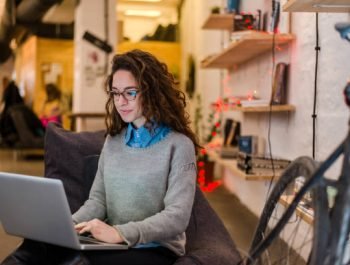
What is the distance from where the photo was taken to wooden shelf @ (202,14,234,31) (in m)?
4.66

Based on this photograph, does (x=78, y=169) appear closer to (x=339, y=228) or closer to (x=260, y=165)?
(x=339, y=228)

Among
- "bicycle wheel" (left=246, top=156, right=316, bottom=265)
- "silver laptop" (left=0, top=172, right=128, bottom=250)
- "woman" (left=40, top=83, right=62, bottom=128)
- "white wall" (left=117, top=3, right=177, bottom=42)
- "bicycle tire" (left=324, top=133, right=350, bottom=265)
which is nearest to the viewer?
"bicycle tire" (left=324, top=133, right=350, bottom=265)

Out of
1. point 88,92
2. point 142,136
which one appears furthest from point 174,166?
point 88,92

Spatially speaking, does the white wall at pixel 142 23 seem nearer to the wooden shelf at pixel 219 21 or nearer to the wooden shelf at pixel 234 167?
the wooden shelf at pixel 219 21

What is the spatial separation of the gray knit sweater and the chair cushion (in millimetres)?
334

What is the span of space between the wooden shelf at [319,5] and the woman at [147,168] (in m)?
0.55

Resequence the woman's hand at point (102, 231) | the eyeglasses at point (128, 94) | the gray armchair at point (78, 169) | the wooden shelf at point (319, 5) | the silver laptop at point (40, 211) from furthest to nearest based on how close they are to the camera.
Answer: the gray armchair at point (78, 169)
the wooden shelf at point (319, 5)
the eyeglasses at point (128, 94)
the woman's hand at point (102, 231)
the silver laptop at point (40, 211)

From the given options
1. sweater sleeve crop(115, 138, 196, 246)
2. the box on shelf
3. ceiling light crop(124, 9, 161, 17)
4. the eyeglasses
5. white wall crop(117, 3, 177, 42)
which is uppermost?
ceiling light crop(124, 9, 161, 17)

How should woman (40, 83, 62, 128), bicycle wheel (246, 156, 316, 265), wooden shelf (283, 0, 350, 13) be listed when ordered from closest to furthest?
1. bicycle wheel (246, 156, 316, 265)
2. wooden shelf (283, 0, 350, 13)
3. woman (40, 83, 62, 128)

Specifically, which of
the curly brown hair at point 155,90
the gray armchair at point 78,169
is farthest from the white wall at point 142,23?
the curly brown hair at point 155,90

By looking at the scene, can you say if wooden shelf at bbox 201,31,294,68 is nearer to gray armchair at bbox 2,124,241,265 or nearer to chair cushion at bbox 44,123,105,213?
gray armchair at bbox 2,124,241,265

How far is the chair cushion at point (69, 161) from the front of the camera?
2131mm

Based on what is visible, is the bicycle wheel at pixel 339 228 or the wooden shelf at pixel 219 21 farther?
the wooden shelf at pixel 219 21

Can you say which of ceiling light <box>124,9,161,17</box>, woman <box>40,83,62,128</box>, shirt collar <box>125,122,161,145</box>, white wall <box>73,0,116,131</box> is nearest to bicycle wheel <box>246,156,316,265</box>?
shirt collar <box>125,122,161,145</box>
